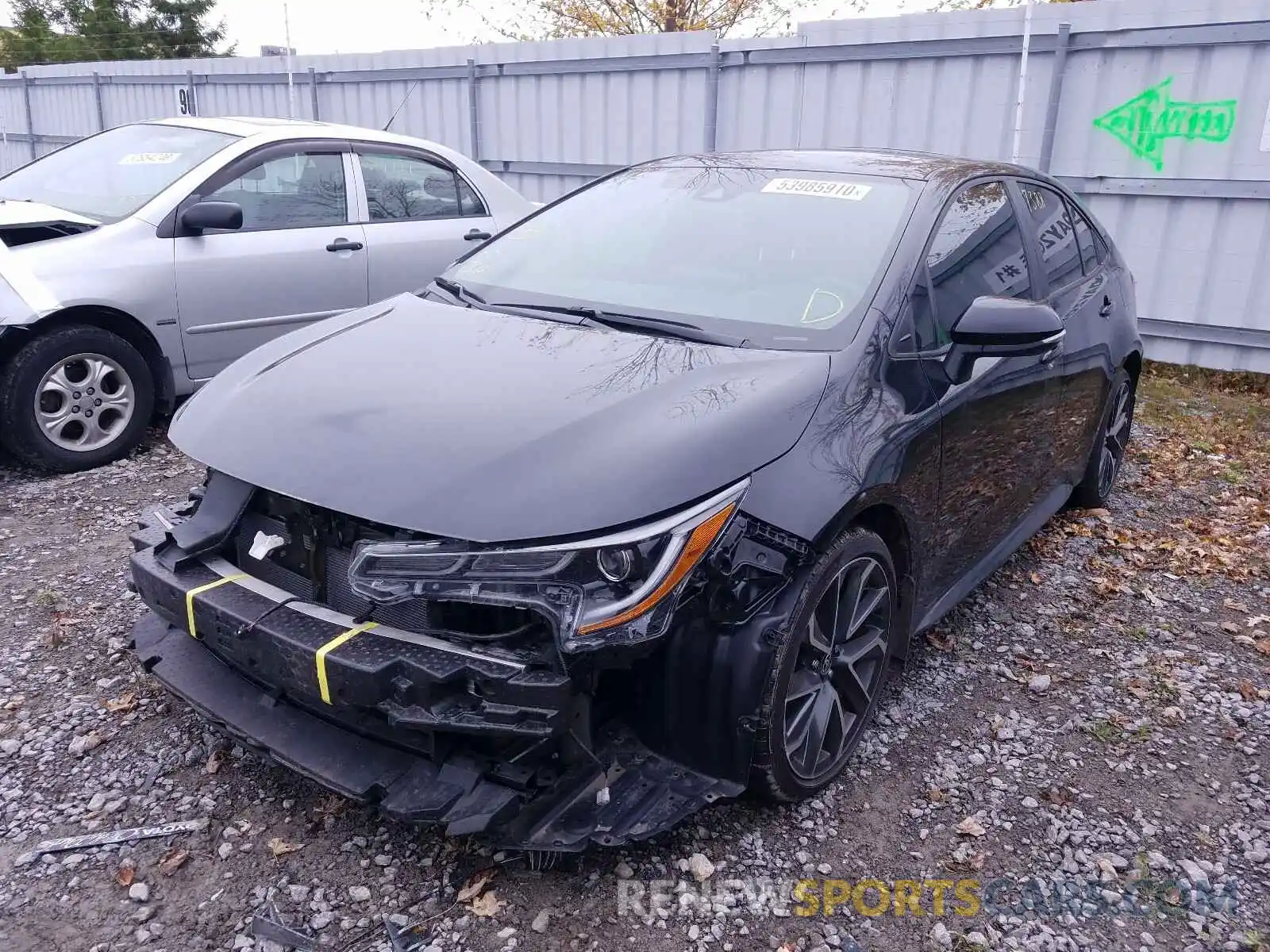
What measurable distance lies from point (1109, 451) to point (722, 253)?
9.05 feet

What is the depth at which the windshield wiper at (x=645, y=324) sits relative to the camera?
9.46 ft

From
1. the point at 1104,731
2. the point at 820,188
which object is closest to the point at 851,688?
the point at 1104,731

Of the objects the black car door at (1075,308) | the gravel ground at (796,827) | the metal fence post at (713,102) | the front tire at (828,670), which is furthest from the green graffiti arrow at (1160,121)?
the front tire at (828,670)

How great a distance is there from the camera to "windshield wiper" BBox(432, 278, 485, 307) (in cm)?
338

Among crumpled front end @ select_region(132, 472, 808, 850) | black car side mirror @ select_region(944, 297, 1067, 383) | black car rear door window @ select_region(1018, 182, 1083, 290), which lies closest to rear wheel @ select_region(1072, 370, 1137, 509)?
black car rear door window @ select_region(1018, 182, 1083, 290)

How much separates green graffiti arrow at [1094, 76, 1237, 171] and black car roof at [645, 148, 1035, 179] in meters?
4.39

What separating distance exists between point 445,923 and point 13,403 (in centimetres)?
373

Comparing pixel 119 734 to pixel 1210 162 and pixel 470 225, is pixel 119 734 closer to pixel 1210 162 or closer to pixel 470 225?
pixel 470 225

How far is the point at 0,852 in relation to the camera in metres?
2.50

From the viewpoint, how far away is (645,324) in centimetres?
300

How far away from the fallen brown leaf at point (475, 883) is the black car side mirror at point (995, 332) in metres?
1.89

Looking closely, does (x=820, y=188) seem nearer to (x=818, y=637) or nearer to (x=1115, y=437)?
(x=818, y=637)

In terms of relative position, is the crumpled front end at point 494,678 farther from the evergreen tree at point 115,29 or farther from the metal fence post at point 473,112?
the evergreen tree at point 115,29

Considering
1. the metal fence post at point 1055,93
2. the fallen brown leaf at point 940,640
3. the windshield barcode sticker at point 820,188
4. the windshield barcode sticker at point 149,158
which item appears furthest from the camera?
the metal fence post at point 1055,93
